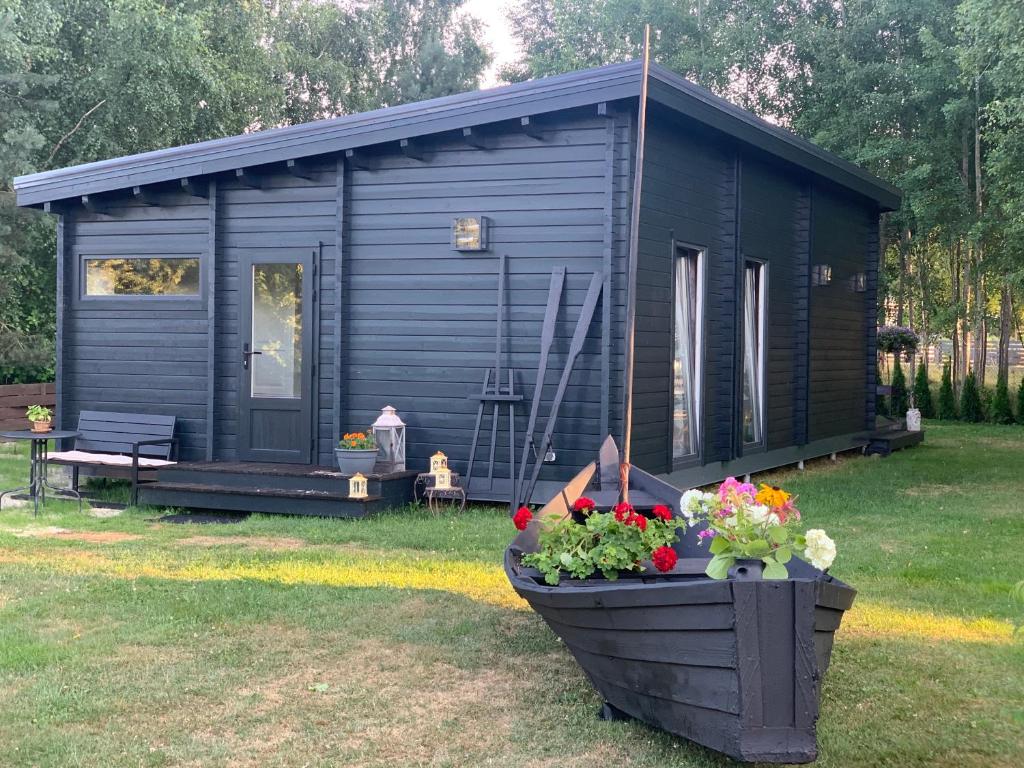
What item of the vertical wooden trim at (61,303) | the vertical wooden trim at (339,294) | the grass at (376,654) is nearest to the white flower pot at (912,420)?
the grass at (376,654)

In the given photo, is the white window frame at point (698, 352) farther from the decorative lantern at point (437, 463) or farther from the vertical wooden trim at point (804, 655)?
the vertical wooden trim at point (804, 655)

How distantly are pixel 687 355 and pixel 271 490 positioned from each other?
347 cm

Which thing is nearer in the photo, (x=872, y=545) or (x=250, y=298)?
(x=872, y=545)

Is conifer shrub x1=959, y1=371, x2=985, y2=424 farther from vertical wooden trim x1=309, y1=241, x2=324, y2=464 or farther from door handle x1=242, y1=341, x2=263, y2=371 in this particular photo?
door handle x1=242, y1=341, x2=263, y2=371

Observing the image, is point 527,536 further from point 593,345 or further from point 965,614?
point 593,345

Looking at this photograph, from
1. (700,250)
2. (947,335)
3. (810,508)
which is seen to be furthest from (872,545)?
(947,335)

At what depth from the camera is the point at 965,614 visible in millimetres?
5258

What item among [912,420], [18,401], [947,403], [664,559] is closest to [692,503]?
[664,559]

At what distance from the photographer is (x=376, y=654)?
178 inches

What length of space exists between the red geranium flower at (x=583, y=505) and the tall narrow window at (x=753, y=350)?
577 centimetres

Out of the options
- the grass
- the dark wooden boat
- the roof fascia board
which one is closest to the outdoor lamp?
the grass

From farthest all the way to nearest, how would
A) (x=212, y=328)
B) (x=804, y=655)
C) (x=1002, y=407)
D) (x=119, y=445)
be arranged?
1. (x=1002, y=407)
2. (x=119, y=445)
3. (x=212, y=328)
4. (x=804, y=655)

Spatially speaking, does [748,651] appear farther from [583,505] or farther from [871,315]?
[871,315]

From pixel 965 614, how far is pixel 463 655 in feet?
8.13
